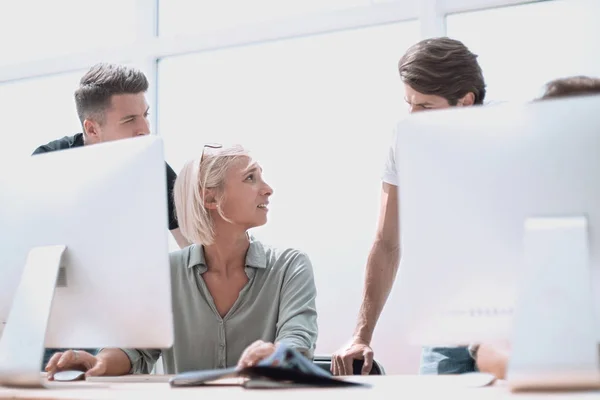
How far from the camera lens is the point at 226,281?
7.55ft

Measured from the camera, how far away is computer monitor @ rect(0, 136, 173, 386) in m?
1.60

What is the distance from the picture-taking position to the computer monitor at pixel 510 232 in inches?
50.4

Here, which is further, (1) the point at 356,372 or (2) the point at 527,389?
A: (1) the point at 356,372

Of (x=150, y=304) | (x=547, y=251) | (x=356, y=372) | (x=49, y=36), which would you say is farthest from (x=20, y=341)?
(x=49, y=36)

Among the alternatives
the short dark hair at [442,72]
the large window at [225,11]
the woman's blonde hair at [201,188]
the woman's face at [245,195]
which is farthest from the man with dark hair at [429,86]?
the large window at [225,11]

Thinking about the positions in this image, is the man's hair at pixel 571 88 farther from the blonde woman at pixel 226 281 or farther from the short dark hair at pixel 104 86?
the short dark hair at pixel 104 86

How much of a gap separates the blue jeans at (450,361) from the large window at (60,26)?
2.47 metres

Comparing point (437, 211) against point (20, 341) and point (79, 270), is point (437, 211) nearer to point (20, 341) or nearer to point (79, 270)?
point (79, 270)

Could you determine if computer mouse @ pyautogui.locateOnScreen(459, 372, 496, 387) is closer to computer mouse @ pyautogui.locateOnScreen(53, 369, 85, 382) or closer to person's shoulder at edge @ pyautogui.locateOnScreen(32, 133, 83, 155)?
computer mouse @ pyautogui.locateOnScreen(53, 369, 85, 382)

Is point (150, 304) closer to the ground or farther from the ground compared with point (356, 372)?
farther from the ground

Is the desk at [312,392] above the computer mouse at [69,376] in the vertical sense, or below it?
above

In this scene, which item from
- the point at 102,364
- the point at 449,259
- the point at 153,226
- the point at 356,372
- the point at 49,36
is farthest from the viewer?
the point at 49,36

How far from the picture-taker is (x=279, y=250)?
237 cm

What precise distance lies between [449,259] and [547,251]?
0.53 ft
